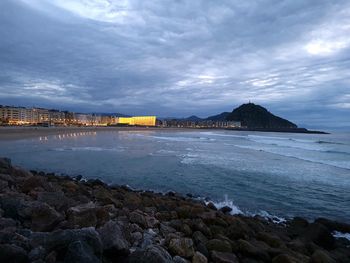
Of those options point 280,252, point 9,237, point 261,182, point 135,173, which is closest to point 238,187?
point 261,182

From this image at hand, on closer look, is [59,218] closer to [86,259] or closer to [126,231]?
[126,231]

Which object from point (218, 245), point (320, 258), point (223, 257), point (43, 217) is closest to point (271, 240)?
point (320, 258)

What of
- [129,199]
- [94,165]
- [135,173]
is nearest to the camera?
[129,199]

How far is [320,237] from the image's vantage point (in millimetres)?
8469

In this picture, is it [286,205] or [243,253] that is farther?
[286,205]

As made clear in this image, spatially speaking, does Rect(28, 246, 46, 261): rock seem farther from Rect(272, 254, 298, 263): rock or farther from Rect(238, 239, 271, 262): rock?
Rect(272, 254, 298, 263): rock

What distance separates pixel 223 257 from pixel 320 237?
4.28m

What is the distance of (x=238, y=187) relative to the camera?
582 inches

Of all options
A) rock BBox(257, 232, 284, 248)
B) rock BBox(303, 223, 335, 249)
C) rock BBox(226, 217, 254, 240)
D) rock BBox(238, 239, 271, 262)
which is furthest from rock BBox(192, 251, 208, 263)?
rock BBox(303, 223, 335, 249)

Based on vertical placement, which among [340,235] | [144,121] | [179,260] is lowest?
[144,121]

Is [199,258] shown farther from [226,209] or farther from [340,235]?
[340,235]

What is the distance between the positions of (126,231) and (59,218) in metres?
1.09

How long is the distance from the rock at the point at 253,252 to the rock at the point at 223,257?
21.6 inches

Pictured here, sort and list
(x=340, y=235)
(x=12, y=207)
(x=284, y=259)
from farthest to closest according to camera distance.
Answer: (x=340, y=235) < (x=284, y=259) < (x=12, y=207)
